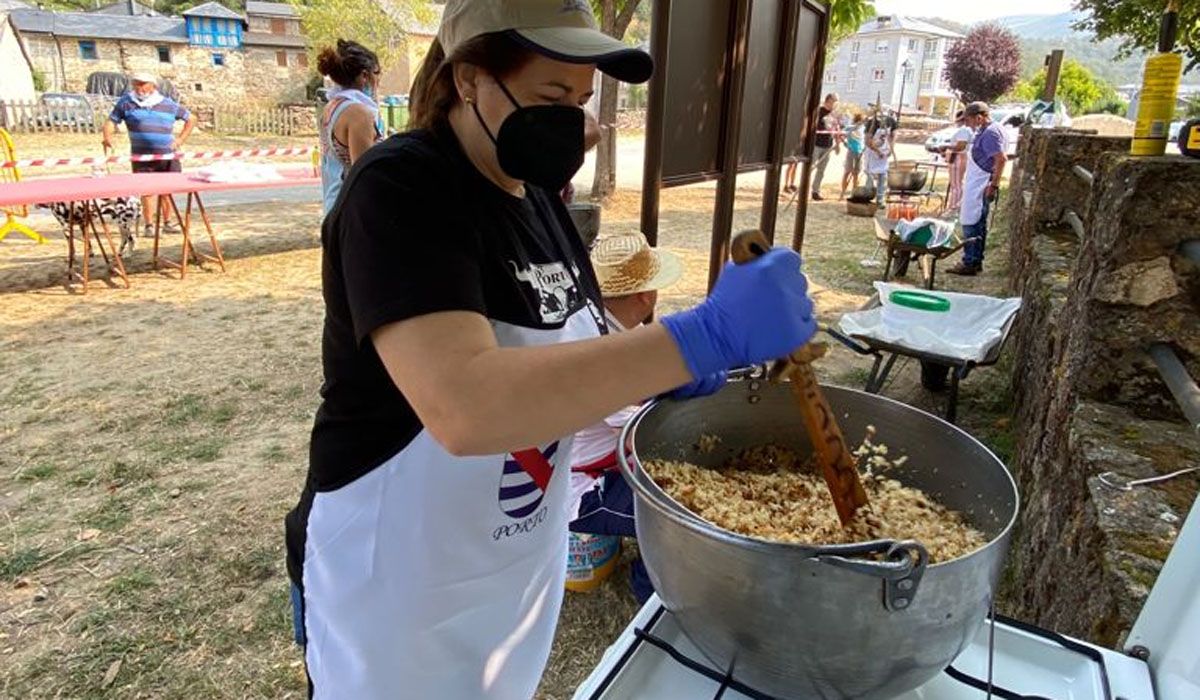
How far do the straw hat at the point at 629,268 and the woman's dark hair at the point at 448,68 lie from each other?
1399 mm

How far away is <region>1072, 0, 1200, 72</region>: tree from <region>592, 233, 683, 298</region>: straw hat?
12917mm

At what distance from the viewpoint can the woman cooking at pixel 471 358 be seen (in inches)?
35.2

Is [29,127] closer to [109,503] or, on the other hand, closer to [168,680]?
[109,503]

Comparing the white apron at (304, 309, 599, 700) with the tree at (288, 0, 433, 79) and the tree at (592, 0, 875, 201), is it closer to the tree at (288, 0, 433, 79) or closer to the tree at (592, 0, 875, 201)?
the tree at (592, 0, 875, 201)

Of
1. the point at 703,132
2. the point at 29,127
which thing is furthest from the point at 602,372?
the point at 29,127

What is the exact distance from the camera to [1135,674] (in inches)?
43.8

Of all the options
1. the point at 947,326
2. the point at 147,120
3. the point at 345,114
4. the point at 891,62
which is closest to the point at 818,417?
the point at 947,326

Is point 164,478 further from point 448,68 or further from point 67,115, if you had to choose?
point 67,115

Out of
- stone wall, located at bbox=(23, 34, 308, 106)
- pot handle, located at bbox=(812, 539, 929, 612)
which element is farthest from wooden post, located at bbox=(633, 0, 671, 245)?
stone wall, located at bbox=(23, 34, 308, 106)

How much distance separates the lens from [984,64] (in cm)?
4241

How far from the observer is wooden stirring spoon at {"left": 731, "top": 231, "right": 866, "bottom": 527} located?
1.05 m

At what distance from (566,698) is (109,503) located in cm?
241

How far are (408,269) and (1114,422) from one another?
2083 mm

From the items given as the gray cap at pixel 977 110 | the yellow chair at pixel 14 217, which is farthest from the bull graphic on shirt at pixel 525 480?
the gray cap at pixel 977 110
